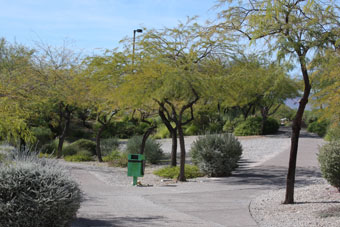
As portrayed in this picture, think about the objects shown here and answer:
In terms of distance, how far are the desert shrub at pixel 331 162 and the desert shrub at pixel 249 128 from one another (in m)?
28.4

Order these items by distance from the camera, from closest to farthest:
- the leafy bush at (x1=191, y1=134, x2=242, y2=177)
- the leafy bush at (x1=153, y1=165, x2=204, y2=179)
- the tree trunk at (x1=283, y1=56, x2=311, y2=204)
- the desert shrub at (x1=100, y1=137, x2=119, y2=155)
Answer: the tree trunk at (x1=283, y1=56, x2=311, y2=204) → the leafy bush at (x1=191, y1=134, x2=242, y2=177) → the leafy bush at (x1=153, y1=165, x2=204, y2=179) → the desert shrub at (x1=100, y1=137, x2=119, y2=155)

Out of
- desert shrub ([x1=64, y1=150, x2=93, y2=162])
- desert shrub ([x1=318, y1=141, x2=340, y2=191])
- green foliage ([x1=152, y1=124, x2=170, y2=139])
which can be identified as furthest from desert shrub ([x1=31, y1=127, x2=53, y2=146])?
desert shrub ([x1=318, y1=141, x2=340, y2=191])

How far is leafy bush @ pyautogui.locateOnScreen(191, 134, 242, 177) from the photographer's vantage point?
15.1 meters

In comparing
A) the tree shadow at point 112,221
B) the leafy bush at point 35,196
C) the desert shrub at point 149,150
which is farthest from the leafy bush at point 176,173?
the leafy bush at point 35,196

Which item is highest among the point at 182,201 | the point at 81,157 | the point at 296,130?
the point at 296,130

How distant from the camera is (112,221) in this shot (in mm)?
7664

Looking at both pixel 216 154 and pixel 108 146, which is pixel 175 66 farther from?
pixel 108 146

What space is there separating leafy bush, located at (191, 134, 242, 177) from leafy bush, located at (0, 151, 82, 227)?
356 inches

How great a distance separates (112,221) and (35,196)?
195 centimetres

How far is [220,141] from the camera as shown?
1541 cm

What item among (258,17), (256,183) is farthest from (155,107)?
(258,17)

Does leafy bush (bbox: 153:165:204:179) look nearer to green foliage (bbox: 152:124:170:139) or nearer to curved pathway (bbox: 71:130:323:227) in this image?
curved pathway (bbox: 71:130:323:227)

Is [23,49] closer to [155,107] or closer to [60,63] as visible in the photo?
[60,63]

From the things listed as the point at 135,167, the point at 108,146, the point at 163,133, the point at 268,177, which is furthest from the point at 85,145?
the point at 163,133
